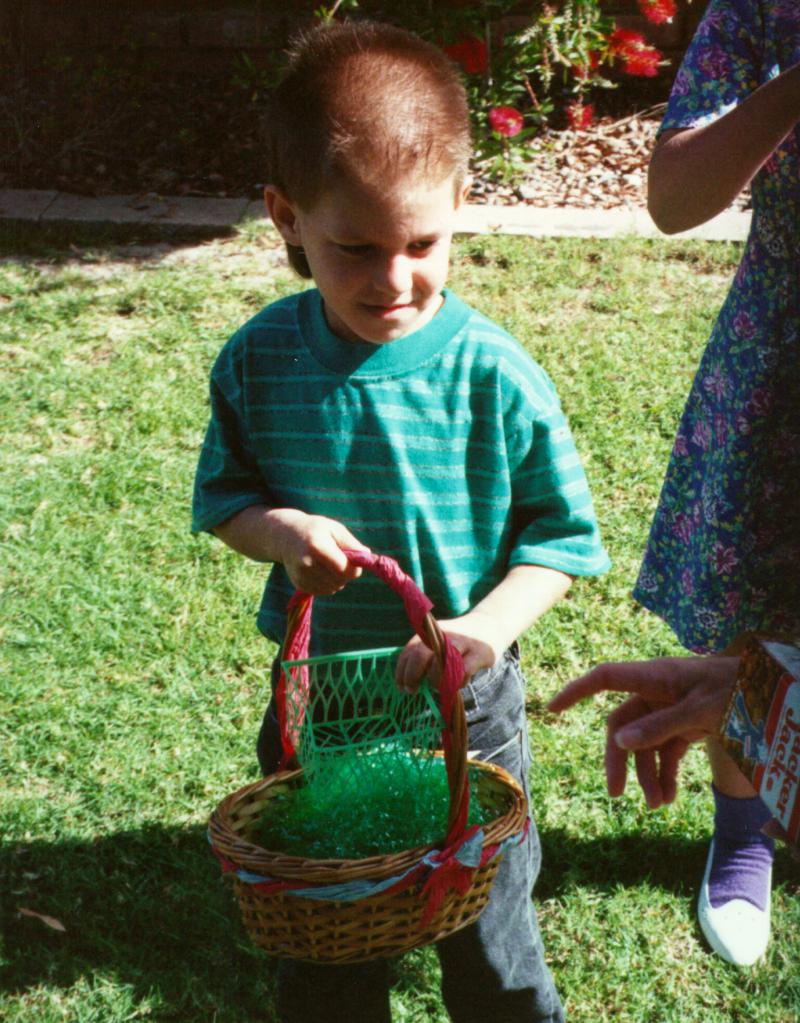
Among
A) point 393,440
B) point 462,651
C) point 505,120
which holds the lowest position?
point 462,651

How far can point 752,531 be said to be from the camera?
2.08 meters

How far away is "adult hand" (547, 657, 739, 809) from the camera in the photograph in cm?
147

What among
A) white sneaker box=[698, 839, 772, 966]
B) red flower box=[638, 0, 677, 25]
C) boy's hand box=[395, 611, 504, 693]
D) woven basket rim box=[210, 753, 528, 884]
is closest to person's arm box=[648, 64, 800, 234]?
boy's hand box=[395, 611, 504, 693]

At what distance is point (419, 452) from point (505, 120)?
457 centimetres

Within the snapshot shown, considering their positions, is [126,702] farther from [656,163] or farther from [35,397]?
[656,163]

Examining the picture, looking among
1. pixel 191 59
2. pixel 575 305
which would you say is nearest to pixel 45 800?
pixel 575 305

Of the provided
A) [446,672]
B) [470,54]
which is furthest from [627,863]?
[470,54]

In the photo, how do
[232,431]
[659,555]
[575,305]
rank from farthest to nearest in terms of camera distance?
[575,305] → [659,555] → [232,431]

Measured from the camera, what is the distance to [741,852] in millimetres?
2664

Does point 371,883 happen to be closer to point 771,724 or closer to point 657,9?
point 771,724

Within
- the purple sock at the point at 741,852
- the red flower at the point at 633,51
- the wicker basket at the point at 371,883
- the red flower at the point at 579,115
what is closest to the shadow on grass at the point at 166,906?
the purple sock at the point at 741,852

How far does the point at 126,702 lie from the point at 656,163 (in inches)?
84.5

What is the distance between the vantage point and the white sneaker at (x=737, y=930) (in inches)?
101

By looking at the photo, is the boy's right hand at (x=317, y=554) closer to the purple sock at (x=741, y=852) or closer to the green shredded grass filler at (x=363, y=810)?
the green shredded grass filler at (x=363, y=810)
